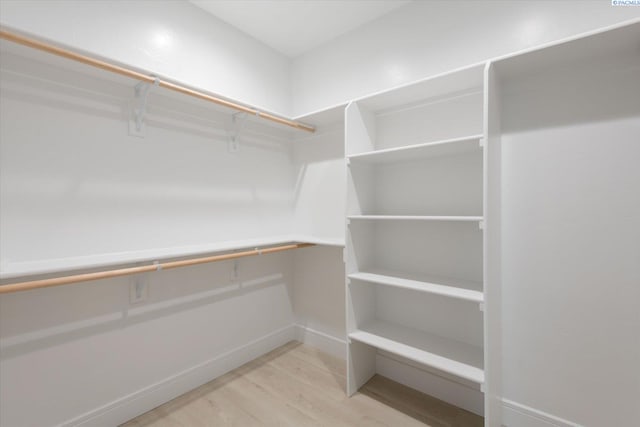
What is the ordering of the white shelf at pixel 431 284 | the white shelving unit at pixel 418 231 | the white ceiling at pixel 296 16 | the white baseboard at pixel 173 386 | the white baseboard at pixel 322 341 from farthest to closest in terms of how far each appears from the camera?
the white baseboard at pixel 322 341 < the white ceiling at pixel 296 16 < the white shelving unit at pixel 418 231 < the white baseboard at pixel 173 386 < the white shelf at pixel 431 284

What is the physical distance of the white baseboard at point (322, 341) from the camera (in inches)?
93.2

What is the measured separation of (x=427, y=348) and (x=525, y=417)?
60 cm

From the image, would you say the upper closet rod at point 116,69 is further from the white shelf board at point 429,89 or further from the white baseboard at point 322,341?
the white baseboard at point 322,341

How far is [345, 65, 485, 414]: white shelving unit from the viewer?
5.55 ft

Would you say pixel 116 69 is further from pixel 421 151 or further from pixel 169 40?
pixel 421 151

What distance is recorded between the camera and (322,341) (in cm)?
249

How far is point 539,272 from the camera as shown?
60.1 inches

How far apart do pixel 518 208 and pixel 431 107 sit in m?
0.85

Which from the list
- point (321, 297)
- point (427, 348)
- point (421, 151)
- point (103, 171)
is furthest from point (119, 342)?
point (421, 151)

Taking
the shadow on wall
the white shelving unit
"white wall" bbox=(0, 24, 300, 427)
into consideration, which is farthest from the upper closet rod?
the shadow on wall

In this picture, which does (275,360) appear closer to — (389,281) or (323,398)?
(323,398)

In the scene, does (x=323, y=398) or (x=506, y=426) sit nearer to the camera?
(x=506, y=426)

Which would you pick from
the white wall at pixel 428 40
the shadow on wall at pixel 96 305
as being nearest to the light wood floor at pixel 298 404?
the shadow on wall at pixel 96 305

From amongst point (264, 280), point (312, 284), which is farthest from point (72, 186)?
point (312, 284)
